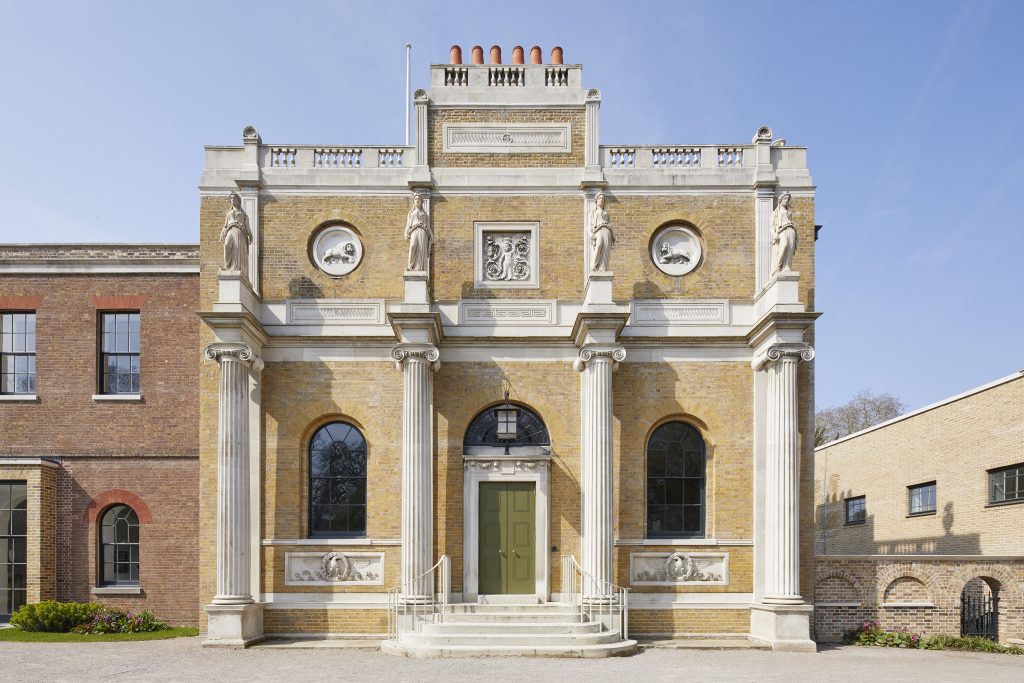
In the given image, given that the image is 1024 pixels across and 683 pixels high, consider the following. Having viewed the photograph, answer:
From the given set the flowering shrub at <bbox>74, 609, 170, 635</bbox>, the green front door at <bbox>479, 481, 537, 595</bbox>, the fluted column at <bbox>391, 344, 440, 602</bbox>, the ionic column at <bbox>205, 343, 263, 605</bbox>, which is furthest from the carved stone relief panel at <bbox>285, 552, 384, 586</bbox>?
the flowering shrub at <bbox>74, 609, 170, 635</bbox>

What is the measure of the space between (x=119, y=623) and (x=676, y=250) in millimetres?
14439

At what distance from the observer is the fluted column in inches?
648

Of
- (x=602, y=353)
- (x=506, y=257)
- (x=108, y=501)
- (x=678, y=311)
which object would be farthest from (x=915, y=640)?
(x=108, y=501)

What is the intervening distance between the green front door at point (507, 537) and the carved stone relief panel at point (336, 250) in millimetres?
5679

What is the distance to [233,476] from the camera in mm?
16422

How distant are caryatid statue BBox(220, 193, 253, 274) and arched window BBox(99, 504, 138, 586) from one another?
642cm

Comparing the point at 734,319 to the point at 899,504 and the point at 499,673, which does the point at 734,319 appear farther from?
the point at 899,504

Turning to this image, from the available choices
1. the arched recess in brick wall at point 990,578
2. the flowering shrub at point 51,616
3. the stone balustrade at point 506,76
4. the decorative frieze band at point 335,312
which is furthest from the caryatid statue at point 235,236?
the arched recess in brick wall at point 990,578

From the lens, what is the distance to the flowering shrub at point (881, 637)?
17109 mm

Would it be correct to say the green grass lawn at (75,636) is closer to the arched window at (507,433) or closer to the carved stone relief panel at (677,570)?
the arched window at (507,433)

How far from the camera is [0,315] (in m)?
19.3

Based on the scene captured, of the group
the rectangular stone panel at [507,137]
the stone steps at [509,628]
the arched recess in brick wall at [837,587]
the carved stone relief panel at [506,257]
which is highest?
the rectangular stone panel at [507,137]

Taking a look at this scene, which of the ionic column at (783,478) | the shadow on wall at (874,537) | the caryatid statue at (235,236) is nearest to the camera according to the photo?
the ionic column at (783,478)

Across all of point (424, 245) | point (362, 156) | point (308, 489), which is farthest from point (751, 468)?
point (362, 156)
